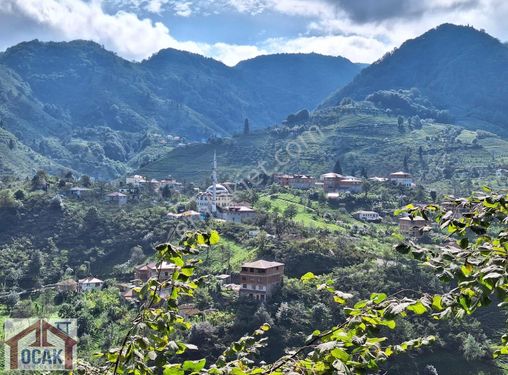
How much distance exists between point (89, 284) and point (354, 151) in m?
77.1

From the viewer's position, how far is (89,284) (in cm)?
4591

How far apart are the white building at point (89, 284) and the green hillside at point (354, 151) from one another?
56.0 m

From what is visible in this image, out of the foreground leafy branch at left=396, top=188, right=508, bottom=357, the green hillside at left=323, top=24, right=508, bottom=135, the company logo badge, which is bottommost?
the company logo badge

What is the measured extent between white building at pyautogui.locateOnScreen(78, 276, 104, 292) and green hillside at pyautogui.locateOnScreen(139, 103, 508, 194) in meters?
56.0

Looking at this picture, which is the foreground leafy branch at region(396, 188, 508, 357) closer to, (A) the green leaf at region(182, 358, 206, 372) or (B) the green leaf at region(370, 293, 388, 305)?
(B) the green leaf at region(370, 293, 388, 305)

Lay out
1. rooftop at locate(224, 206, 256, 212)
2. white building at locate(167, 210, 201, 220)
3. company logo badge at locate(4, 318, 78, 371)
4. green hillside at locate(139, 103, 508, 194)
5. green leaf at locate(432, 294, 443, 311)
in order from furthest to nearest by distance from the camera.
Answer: green hillside at locate(139, 103, 508, 194) < rooftop at locate(224, 206, 256, 212) < white building at locate(167, 210, 201, 220) < company logo badge at locate(4, 318, 78, 371) < green leaf at locate(432, 294, 443, 311)

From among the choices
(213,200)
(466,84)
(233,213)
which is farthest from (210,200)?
(466,84)

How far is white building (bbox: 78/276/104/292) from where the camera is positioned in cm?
4541

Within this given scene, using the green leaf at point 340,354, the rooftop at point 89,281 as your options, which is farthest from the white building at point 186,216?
the green leaf at point 340,354

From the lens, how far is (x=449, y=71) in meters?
191

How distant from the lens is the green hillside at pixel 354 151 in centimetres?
9950

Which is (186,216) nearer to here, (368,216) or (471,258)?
(368,216)

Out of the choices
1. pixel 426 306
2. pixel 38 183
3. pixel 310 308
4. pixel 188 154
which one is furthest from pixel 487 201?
pixel 188 154

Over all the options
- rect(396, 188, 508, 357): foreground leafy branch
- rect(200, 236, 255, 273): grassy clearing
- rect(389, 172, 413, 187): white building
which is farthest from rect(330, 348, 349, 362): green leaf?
rect(389, 172, 413, 187): white building
